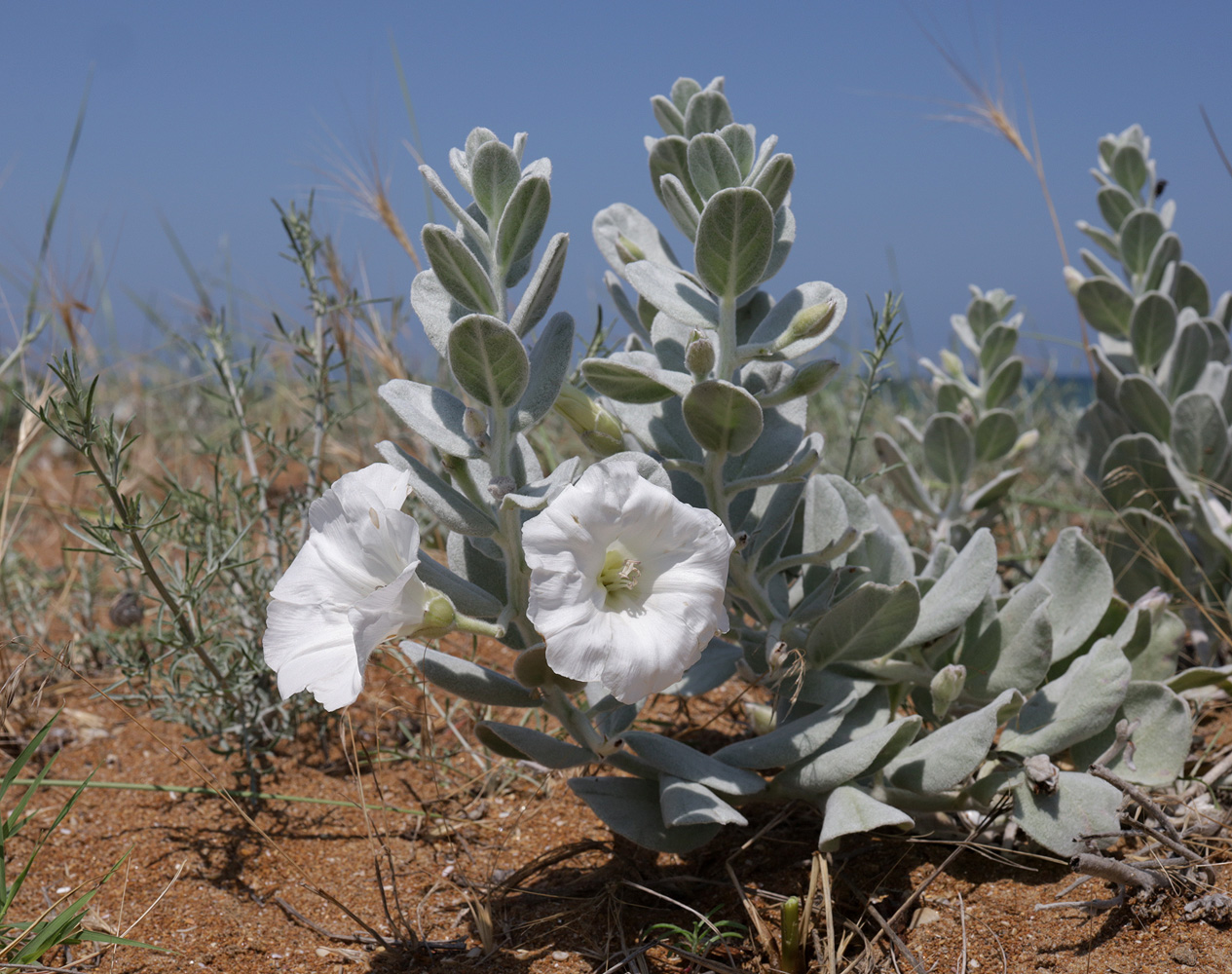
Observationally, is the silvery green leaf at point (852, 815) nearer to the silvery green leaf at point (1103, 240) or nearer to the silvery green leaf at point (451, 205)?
the silvery green leaf at point (451, 205)

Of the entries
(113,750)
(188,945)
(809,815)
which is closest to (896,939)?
(809,815)

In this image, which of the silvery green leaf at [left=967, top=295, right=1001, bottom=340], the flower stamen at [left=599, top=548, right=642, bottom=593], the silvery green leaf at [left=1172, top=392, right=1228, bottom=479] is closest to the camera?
the flower stamen at [left=599, top=548, right=642, bottom=593]

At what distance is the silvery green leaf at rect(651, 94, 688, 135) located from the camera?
1.82m

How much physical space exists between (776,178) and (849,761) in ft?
3.08

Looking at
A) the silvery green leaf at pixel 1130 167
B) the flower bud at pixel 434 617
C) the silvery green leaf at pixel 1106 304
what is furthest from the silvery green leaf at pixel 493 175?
the silvery green leaf at pixel 1130 167

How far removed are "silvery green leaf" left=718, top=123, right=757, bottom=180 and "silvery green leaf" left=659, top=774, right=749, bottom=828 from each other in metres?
1.01

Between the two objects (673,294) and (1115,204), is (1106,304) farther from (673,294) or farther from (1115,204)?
(673,294)

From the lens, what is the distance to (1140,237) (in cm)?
270

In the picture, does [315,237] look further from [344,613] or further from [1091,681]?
[1091,681]

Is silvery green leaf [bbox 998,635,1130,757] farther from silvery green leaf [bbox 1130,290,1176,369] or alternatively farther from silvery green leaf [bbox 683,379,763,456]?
silvery green leaf [bbox 1130,290,1176,369]

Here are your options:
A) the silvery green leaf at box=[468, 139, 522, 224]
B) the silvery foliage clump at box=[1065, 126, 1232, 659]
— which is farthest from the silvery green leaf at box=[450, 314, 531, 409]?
the silvery foliage clump at box=[1065, 126, 1232, 659]

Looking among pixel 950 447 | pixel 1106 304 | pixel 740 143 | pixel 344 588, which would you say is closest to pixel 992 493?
pixel 950 447

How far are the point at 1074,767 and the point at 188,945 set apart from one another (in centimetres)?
167

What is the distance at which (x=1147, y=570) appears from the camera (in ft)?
7.99
